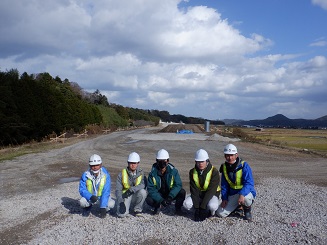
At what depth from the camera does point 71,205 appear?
831 cm

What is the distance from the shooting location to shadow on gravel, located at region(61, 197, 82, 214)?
25.4 feet

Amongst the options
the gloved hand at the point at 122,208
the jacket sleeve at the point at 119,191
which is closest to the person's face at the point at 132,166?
the jacket sleeve at the point at 119,191

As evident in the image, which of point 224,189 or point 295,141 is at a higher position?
point 224,189

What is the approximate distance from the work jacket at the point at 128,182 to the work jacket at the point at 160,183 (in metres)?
0.22

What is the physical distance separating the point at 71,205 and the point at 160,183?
2592 mm

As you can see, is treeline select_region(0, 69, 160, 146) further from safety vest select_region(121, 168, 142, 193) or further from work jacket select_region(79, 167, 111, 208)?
safety vest select_region(121, 168, 142, 193)

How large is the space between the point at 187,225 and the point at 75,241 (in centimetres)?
212

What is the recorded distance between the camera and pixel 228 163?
22.7ft

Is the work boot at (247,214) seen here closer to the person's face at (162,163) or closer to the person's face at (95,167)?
the person's face at (162,163)

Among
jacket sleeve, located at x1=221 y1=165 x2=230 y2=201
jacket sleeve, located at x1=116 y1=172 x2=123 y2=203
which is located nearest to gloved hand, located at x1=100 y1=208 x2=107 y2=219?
→ jacket sleeve, located at x1=116 y1=172 x2=123 y2=203

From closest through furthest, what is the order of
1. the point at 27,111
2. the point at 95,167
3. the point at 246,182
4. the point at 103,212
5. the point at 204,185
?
1. the point at 246,182
2. the point at 204,185
3. the point at 103,212
4. the point at 95,167
5. the point at 27,111

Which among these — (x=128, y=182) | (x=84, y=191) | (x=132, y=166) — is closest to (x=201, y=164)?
(x=132, y=166)

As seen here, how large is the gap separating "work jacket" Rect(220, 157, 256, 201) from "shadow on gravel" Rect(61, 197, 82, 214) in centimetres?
333

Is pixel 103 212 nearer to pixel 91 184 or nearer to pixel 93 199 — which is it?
pixel 93 199
